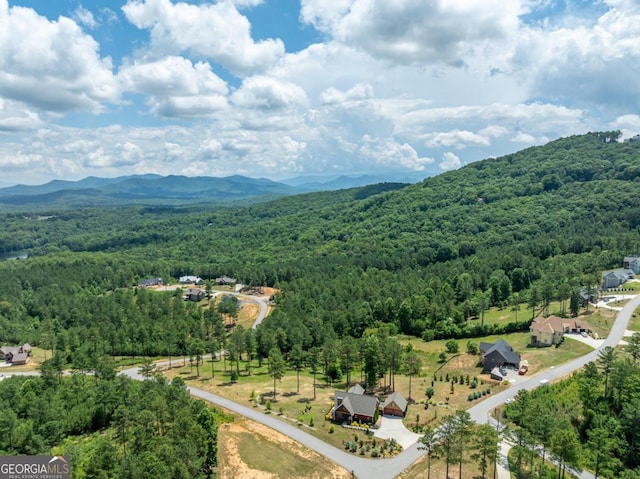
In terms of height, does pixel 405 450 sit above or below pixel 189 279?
above

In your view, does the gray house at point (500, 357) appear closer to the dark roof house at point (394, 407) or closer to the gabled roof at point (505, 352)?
the gabled roof at point (505, 352)

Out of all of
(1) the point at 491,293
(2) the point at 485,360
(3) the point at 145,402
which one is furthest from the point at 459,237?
(3) the point at 145,402

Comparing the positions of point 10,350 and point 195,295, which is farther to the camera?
point 195,295

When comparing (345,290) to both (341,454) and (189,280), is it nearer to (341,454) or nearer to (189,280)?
(341,454)

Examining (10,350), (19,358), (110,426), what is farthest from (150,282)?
(110,426)

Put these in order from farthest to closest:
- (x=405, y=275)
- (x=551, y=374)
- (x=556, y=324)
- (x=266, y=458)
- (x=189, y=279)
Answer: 1. (x=189, y=279)
2. (x=405, y=275)
3. (x=556, y=324)
4. (x=551, y=374)
5. (x=266, y=458)

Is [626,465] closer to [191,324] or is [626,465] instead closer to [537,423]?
[537,423]
